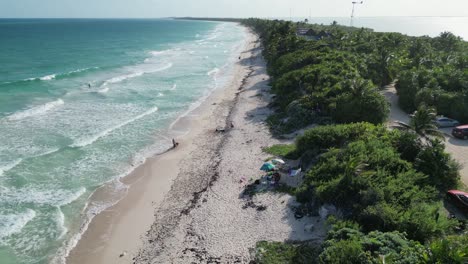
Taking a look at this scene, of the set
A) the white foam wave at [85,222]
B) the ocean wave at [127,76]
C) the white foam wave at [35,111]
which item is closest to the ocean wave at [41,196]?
the white foam wave at [85,222]

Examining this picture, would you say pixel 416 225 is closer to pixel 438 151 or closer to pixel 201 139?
pixel 438 151

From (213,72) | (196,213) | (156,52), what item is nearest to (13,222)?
(196,213)

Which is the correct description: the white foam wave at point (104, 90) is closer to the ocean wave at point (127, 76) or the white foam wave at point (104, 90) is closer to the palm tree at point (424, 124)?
the ocean wave at point (127, 76)

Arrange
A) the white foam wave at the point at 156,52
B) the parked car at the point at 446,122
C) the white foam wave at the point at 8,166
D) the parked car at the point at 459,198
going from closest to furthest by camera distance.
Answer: the parked car at the point at 459,198, the white foam wave at the point at 8,166, the parked car at the point at 446,122, the white foam wave at the point at 156,52

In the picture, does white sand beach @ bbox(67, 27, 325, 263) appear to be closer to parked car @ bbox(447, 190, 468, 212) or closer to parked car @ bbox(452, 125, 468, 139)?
parked car @ bbox(447, 190, 468, 212)

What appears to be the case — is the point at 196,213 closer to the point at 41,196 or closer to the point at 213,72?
the point at 41,196

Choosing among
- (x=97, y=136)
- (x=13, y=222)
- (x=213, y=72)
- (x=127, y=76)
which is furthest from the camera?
(x=213, y=72)
